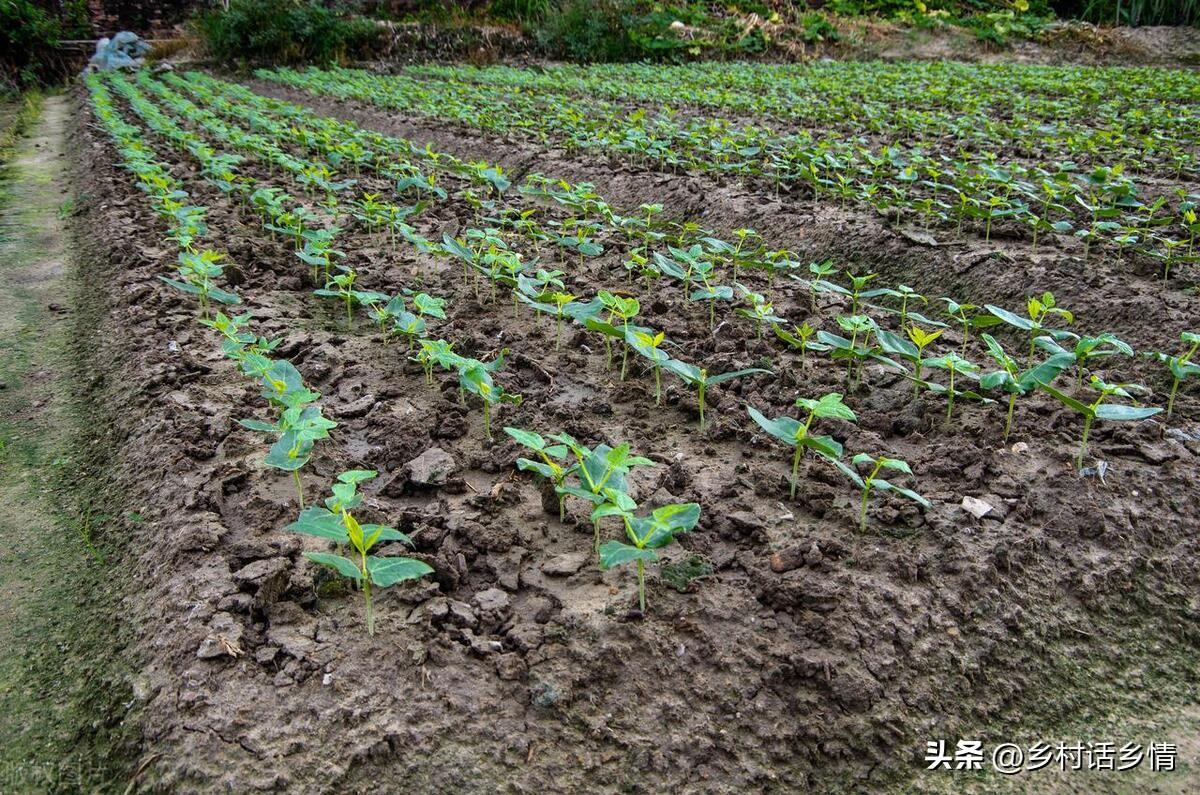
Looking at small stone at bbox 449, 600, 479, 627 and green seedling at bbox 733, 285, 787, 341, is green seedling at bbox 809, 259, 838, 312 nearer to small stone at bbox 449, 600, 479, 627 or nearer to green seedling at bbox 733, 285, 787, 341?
green seedling at bbox 733, 285, 787, 341

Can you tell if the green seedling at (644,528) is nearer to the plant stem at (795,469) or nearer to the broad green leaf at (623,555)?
the broad green leaf at (623,555)

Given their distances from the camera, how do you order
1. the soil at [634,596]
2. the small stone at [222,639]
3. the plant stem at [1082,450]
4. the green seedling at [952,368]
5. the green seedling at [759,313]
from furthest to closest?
the green seedling at [759,313] → the green seedling at [952,368] → the plant stem at [1082,450] → the small stone at [222,639] → the soil at [634,596]

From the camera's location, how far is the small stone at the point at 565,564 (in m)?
2.02

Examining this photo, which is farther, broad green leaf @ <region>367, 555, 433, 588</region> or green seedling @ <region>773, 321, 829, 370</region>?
green seedling @ <region>773, 321, 829, 370</region>

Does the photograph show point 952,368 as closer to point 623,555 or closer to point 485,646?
point 623,555


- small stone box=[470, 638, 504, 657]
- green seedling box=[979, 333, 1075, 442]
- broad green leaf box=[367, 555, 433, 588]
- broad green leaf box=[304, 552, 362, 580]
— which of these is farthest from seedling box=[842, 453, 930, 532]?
broad green leaf box=[304, 552, 362, 580]

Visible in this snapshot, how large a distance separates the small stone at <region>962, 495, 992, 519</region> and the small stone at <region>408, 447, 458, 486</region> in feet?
4.59

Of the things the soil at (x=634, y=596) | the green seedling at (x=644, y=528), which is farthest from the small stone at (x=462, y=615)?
the green seedling at (x=644, y=528)

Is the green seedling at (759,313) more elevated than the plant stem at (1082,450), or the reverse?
the green seedling at (759,313)

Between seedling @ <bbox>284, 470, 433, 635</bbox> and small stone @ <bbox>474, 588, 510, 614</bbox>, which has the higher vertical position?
seedling @ <bbox>284, 470, 433, 635</bbox>

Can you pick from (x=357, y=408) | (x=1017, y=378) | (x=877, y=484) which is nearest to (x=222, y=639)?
(x=357, y=408)

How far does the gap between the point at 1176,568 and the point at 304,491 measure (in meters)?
2.32

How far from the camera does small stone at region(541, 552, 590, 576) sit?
6.64 ft

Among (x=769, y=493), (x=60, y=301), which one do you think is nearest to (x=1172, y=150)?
(x=769, y=493)
